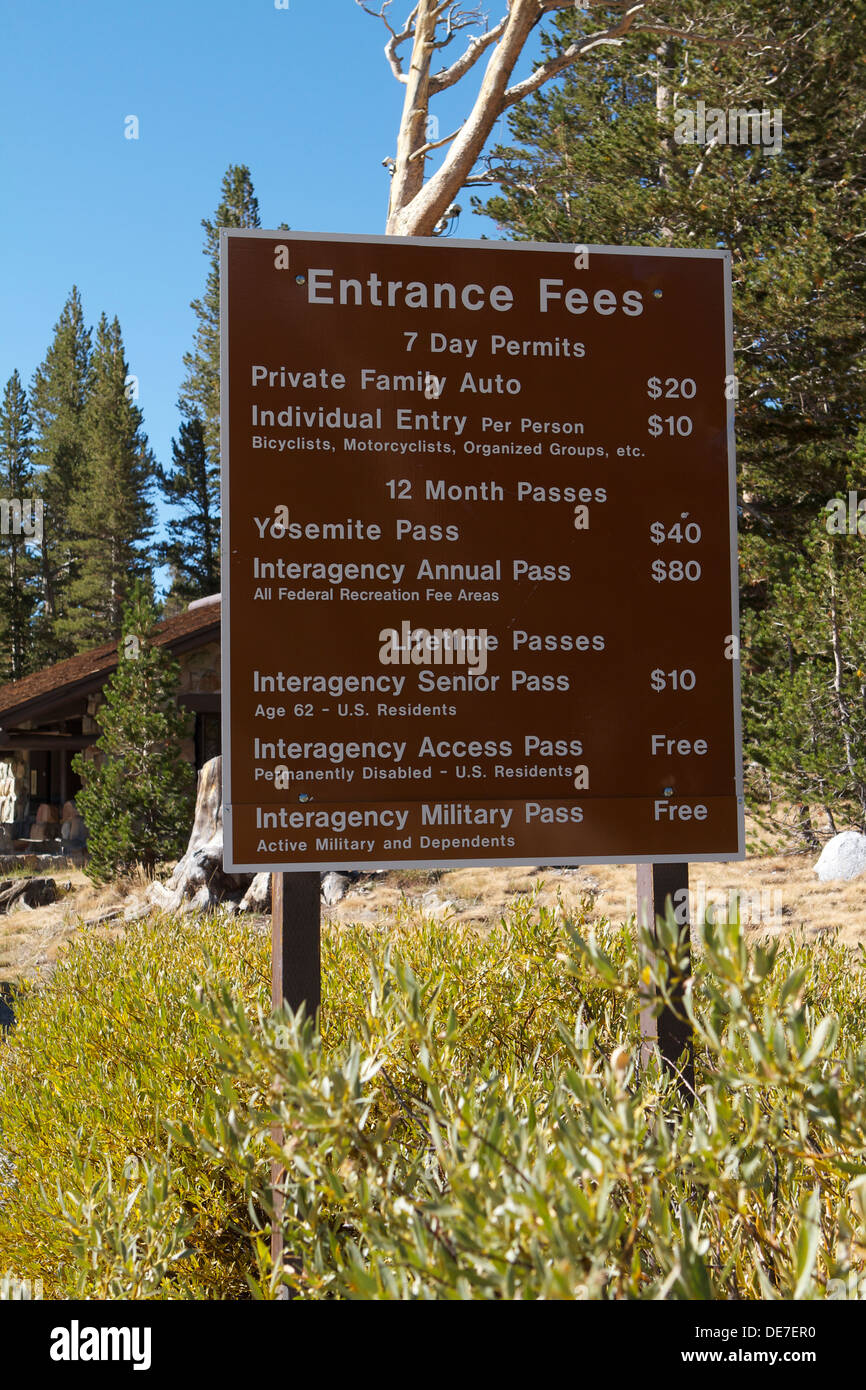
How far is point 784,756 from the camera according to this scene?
435 inches

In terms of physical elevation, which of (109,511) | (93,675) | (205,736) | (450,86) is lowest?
(205,736)

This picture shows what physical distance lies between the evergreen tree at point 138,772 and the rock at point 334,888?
2.95 metres

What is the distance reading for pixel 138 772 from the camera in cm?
1445

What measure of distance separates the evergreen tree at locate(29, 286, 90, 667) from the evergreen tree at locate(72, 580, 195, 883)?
24.1 meters

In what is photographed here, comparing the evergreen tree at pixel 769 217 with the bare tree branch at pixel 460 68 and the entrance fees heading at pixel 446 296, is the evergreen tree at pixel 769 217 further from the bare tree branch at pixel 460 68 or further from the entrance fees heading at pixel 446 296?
the entrance fees heading at pixel 446 296

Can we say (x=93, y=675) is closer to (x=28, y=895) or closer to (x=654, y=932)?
(x=28, y=895)

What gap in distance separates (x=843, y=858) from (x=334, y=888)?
17.9 ft

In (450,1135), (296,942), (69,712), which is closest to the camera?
(450,1135)

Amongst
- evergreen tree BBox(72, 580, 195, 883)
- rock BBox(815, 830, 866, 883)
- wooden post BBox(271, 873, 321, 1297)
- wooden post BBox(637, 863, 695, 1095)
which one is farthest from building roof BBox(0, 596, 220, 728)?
wooden post BBox(637, 863, 695, 1095)

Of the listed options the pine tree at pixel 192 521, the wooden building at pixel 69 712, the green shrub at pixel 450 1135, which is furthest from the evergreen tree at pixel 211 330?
the green shrub at pixel 450 1135

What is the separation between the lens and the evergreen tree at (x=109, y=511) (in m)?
38.3

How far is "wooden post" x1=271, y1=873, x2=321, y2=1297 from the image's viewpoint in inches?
128

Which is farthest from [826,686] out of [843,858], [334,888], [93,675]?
[93,675]
